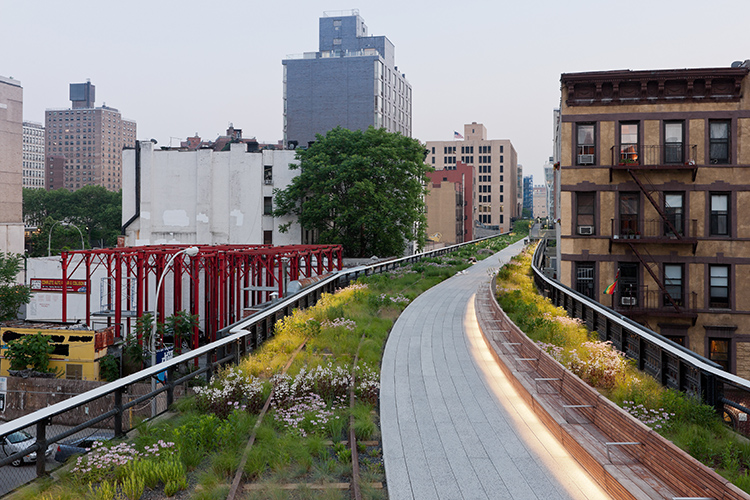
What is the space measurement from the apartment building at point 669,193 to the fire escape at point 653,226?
5 cm

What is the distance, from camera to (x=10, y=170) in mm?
82938

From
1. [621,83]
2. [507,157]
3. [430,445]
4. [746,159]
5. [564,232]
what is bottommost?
[430,445]

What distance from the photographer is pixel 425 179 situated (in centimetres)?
5781

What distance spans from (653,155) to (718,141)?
303 centimetres

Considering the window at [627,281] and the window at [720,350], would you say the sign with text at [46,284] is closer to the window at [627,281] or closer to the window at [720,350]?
the window at [627,281]

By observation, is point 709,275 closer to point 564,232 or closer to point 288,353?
point 564,232

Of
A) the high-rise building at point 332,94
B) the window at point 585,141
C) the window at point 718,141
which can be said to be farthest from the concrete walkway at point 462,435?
the high-rise building at point 332,94

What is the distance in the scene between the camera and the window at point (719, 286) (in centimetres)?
2756

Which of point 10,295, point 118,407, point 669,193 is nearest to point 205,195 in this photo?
point 10,295

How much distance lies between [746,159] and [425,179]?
33.4 metres

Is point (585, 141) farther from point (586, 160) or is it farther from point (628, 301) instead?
point (628, 301)

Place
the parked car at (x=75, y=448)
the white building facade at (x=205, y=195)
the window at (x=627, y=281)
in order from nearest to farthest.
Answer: the parked car at (x=75, y=448) → the window at (x=627, y=281) → the white building facade at (x=205, y=195)

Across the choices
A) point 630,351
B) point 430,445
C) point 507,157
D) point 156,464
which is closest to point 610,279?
point 630,351

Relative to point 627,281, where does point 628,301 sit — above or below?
below
